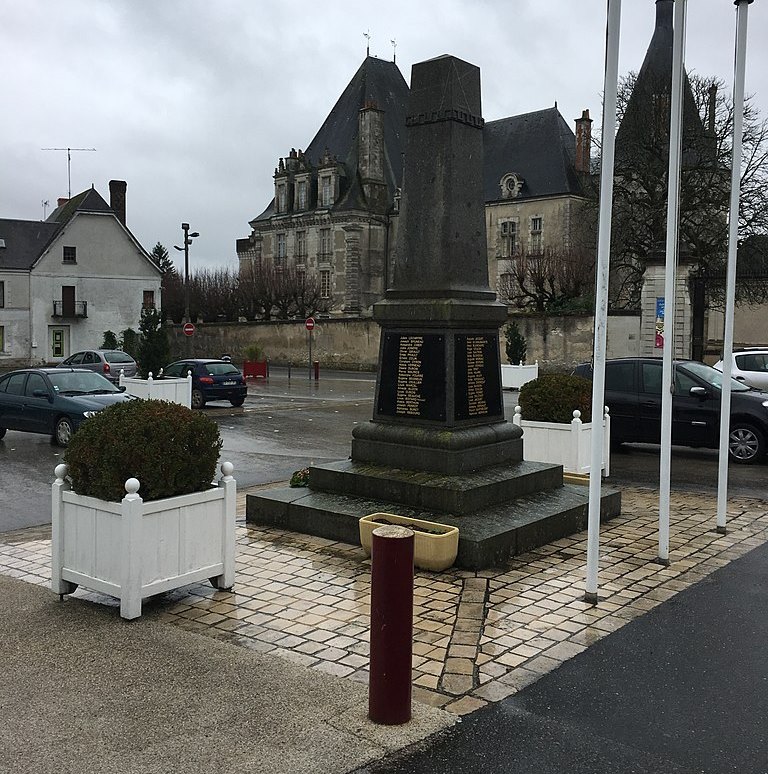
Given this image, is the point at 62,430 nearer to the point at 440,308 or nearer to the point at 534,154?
the point at 440,308

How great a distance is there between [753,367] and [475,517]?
14597 millimetres

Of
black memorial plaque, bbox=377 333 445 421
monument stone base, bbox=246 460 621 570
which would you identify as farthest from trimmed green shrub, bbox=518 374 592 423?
black memorial plaque, bbox=377 333 445 421

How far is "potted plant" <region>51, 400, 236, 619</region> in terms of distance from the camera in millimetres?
5789

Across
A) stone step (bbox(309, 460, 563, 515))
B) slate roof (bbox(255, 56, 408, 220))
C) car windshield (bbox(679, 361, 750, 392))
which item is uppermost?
slate roof (bbox(255, 56, 408, 220))

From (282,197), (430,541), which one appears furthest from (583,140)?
(430,541)

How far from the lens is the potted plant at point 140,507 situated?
579cm

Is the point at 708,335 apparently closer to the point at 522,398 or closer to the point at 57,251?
the point at 522,398

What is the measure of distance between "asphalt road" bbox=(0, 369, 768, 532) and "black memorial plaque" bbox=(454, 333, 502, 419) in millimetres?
3637

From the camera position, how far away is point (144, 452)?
19.3ft

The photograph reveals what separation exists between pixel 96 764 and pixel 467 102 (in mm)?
7066

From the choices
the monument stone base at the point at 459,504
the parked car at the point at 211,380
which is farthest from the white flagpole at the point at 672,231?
the parked car at the point at 211,380

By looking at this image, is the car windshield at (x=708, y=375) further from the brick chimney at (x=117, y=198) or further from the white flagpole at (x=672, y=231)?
the brick chimney at (x=117, y=198)

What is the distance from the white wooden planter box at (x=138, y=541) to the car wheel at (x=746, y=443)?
945cm

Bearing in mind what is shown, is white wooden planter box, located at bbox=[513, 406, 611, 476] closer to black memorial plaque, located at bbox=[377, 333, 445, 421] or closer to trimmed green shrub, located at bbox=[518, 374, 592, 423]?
trimmed green shrub, located at bbox=[518, 374, 592, 423]
